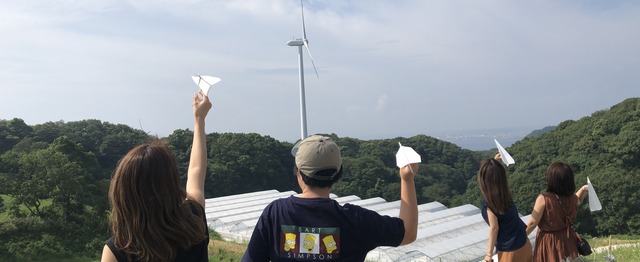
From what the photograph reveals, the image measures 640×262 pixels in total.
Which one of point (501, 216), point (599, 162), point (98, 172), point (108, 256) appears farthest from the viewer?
point (98, 172)

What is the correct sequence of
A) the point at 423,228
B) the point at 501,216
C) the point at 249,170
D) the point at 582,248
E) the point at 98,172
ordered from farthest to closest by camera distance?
1. the point at 249,170
2. the point at 98,172
3. the point at 423,228
4. the point at 582,248
5. the point at 501,216

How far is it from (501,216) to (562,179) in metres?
0.76

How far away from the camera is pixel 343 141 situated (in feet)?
220

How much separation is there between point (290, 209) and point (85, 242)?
2020 centimetres

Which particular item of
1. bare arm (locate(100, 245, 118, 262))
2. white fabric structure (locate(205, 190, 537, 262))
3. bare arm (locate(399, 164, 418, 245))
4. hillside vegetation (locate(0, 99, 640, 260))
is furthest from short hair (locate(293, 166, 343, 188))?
white fabric structure (locate(205, 190, 537, 262))

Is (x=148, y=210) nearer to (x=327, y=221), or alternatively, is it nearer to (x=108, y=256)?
(x=108, y=256)

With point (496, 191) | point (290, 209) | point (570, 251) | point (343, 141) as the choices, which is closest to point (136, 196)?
point (290, 209)

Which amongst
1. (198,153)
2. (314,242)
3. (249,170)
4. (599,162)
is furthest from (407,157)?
(249,170)

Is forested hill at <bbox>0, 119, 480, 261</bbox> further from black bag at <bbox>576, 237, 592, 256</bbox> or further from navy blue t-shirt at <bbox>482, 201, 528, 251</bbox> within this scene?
black bag at <bbox>576, 237, 592, 256</bbox>

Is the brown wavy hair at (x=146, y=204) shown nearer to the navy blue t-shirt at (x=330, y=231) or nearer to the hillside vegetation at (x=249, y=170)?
the hillside vegetation at (x=249, y=170)

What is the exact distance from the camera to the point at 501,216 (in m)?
4.62

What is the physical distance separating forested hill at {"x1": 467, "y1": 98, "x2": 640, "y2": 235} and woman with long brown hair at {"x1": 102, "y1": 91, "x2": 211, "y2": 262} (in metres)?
30.3

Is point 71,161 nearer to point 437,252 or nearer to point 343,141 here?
point 437,252

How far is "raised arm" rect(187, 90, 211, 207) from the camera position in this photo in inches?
103
